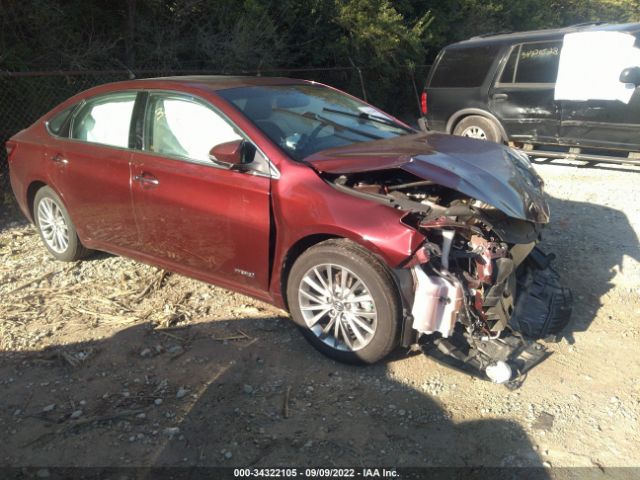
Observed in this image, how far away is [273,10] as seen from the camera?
10.9 metres

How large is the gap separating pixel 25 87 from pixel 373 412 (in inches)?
256

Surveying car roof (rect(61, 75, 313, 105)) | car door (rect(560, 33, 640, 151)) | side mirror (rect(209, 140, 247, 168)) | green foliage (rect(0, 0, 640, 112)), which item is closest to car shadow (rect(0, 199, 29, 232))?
green foliage (rect(0, 0, 640, 112))

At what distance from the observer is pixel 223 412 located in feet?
10.6

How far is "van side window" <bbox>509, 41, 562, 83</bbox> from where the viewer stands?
26.5ft

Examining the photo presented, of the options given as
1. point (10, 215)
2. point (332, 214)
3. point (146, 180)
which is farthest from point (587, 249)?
point (10, 215)

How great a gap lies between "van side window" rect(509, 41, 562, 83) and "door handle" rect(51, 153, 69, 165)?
6.39 meters

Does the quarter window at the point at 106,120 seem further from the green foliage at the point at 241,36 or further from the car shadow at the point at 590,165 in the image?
the car shadow at the point at 590,165

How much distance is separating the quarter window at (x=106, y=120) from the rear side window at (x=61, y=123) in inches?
4.4

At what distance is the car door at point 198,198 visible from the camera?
3.79m

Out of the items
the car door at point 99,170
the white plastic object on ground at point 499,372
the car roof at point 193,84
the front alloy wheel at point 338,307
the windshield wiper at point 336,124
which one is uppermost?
the car roof at point 193,84

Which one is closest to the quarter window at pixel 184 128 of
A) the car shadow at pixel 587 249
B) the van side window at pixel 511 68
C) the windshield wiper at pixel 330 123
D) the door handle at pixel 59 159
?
the windshield wiper at pixel 330 123

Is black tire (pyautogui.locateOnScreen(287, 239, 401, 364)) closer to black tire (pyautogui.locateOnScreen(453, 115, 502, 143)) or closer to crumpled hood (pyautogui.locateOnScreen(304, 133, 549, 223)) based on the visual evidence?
crumpled hood (pyautogui.locateOnScreen(304, 133, 549, 223))

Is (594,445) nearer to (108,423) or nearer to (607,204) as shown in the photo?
(108,423)

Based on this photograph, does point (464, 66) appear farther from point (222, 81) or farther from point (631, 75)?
point (222, 81)
